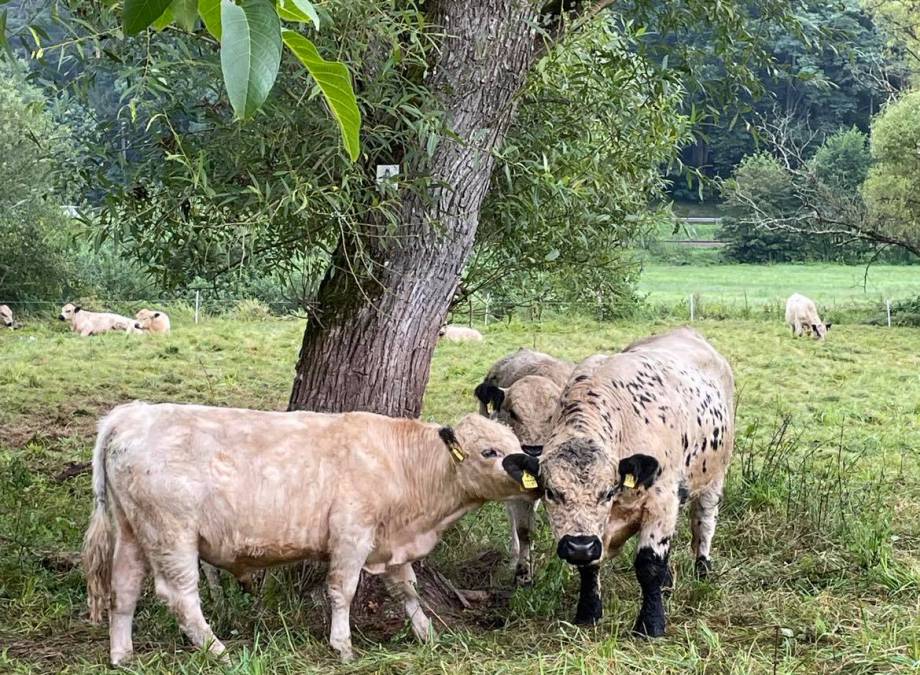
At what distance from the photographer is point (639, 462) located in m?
5.86

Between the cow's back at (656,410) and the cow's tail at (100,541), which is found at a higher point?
the cow's back at (656,410)

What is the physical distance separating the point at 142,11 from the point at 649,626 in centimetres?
514

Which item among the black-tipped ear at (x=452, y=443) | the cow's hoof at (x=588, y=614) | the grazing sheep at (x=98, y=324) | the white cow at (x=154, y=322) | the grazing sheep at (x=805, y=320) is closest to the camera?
the black-tipped ear at (x=452, y=443)

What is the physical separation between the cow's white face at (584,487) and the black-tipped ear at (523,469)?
3.4 inches

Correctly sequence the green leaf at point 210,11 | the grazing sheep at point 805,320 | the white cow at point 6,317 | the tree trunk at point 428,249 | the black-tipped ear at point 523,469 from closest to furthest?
the green leaf at point 210,11, the black-tipped ear at point 523,469, the tree trunk at point 428,249, the grazing sheep at point 805,320, the white cow at point 6,317

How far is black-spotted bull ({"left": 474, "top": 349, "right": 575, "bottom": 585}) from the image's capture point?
23.3 ft

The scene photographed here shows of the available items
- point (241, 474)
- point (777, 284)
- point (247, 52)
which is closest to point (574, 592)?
point (241, 474)

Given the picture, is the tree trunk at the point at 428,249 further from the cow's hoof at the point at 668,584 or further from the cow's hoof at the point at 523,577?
the cow's hoof at the point at 668,584

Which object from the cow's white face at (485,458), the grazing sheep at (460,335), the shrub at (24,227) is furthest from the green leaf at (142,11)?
the shrub at (24,227)

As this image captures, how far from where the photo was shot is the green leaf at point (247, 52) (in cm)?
128

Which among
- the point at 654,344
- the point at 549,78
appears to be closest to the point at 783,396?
the point at 654,344

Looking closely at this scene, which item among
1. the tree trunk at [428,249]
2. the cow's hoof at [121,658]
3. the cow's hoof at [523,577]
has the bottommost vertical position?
the cow's hoof at [523,577]

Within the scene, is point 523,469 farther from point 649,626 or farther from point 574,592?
point 574,592

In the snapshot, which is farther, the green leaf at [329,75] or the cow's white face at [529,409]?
the cow's white face at [529,409]
